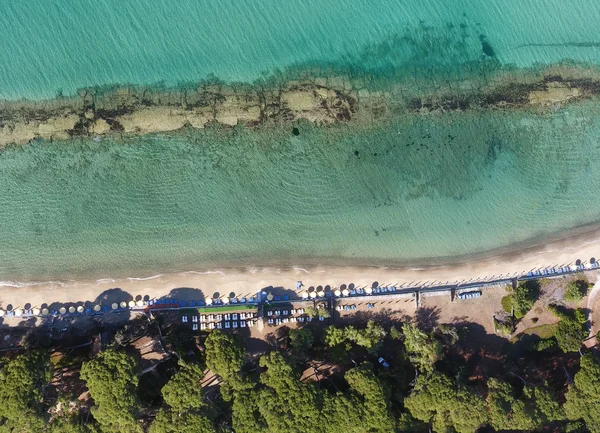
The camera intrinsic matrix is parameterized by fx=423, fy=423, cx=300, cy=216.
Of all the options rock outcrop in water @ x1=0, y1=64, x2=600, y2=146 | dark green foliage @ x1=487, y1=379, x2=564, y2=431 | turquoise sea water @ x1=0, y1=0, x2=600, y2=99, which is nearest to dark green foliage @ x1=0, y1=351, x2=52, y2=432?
rock outcrop in water @ x1=0, y1=64, x2=600, y2=146

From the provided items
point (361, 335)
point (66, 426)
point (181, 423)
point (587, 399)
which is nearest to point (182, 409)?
point (181, 423)

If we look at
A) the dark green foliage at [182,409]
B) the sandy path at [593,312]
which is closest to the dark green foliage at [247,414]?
the dark green foliage at [182,409]

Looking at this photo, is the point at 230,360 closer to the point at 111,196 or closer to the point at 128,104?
the point at 111,196

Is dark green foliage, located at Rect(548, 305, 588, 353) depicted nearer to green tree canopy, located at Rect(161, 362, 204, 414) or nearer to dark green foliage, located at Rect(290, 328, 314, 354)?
dark green foliage, located at Rect(290, 328, 314, 354)

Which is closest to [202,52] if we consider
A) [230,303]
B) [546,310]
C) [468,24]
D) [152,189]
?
[152,189]

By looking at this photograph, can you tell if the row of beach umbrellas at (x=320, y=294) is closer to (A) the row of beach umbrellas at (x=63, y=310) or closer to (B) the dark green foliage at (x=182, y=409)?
(B) the dark green foliage at (x=182, y=409)

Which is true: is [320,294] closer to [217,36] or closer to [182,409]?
[182,409]
